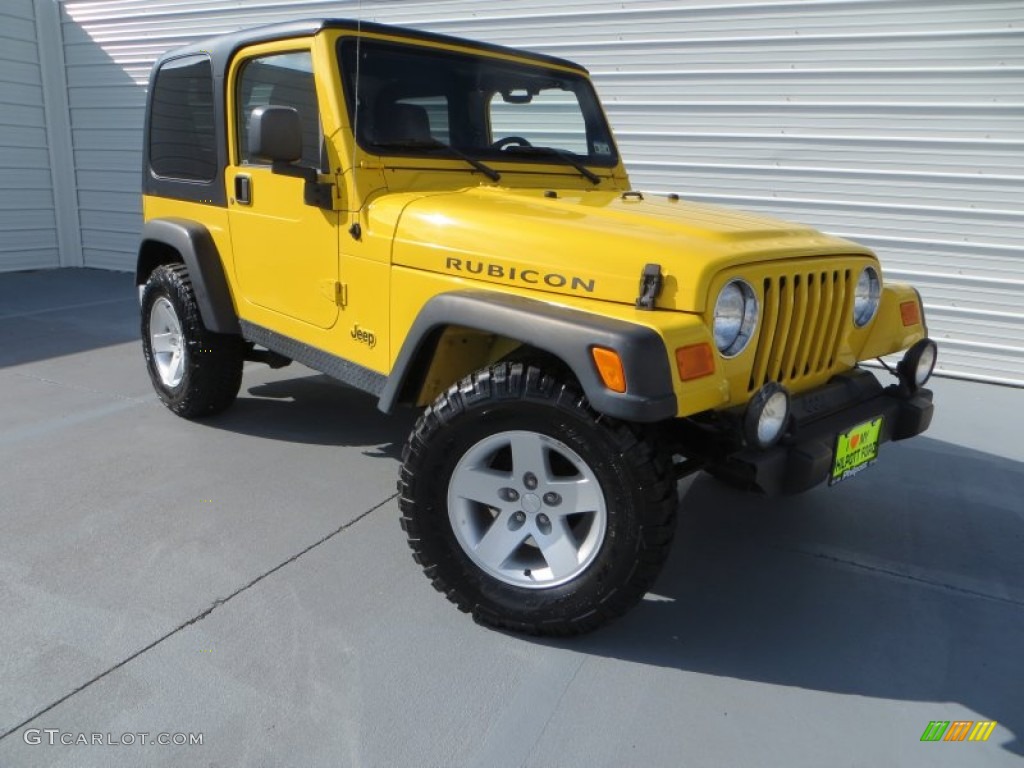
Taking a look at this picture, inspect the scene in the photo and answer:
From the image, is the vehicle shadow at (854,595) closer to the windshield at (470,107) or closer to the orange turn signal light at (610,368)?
the orange turn signal light at (610,368)

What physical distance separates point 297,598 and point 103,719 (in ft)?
2.28

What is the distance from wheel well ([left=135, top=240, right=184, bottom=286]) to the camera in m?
4.27

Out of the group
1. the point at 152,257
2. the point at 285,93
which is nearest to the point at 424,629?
the point at 285,93

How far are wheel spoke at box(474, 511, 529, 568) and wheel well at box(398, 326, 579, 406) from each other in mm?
518

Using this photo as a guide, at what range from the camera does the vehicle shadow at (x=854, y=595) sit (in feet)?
7.85

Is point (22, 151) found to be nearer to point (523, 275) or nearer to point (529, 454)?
point (523, 275)

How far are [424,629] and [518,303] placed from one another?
1.05 meters

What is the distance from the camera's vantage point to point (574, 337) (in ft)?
7.19

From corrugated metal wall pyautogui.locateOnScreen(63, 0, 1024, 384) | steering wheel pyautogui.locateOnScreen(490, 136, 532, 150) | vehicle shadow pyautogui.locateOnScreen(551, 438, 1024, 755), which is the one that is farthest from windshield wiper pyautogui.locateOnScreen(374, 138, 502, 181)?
corrugated metal wall pyautogui.locateOnScreen(63, 0, 1024, 384)

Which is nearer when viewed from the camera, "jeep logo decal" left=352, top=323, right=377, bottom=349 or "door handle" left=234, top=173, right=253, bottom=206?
"jeep logo decal" left=352, top=323, right=377, bottom=349

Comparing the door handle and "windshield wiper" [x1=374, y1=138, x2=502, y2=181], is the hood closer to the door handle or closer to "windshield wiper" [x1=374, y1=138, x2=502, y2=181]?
"windshield wiper" [x1=374, y1=138, x2=502, y2=181]

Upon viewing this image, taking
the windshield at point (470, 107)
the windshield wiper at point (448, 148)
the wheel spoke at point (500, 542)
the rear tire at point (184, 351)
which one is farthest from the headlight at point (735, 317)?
the rear tire at point (184, 351)

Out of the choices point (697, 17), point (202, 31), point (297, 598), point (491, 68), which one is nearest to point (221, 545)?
point (297, 598)

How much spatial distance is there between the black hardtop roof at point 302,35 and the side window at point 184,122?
0.25 ft
